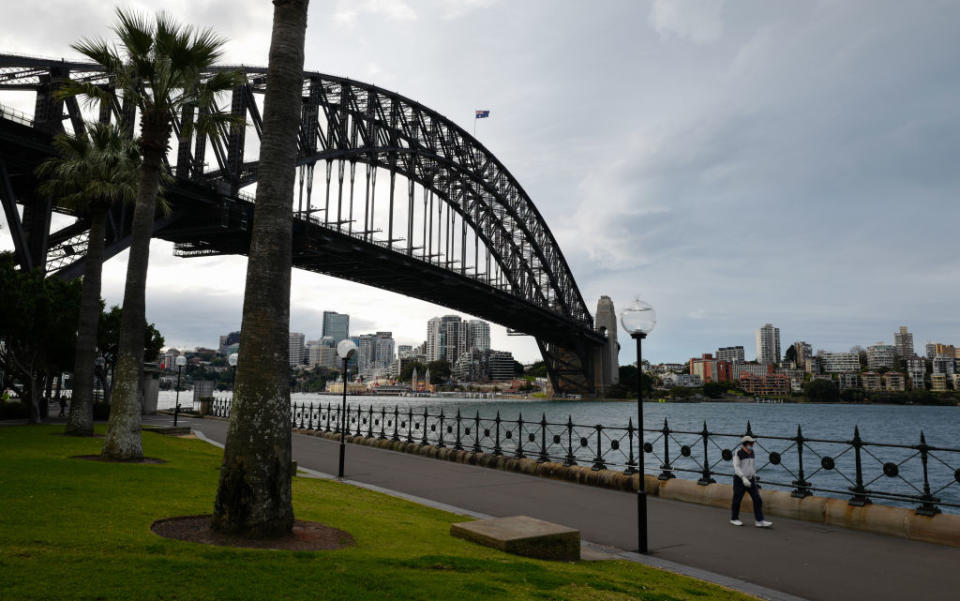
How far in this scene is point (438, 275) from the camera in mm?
64688

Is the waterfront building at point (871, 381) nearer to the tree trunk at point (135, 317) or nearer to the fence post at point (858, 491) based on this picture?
the fence post at point (858, 491)

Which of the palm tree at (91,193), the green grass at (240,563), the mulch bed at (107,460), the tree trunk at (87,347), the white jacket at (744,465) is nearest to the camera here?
the green grass at (240,563)

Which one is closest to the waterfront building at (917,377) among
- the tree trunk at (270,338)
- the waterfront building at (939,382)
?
the waterfront building at (939,382)

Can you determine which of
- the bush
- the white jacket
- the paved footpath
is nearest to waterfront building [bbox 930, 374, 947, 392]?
the paved footpath

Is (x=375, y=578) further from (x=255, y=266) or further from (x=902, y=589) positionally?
Result: (x=902, y=589)

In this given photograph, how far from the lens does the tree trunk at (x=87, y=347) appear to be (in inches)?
736

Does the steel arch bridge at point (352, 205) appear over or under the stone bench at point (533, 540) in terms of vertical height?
over

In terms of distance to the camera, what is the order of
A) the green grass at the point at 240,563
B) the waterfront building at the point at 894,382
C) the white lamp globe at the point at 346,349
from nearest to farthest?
1. the green grass at the point at 240,563
2. the white lamp globe at the point at 346,349
3. the waterfront building at the point at 894,382

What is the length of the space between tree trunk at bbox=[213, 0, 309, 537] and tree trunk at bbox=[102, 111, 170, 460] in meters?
8.25

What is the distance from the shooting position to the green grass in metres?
4.78

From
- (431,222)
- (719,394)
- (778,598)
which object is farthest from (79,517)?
(719,394)

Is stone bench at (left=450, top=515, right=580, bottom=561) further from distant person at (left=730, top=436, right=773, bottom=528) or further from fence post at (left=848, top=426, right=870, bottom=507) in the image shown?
fence post at (left=848, top=426, right=870, bottom=507)

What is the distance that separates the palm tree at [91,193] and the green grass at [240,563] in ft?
33.6

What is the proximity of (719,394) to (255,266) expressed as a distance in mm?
188649
